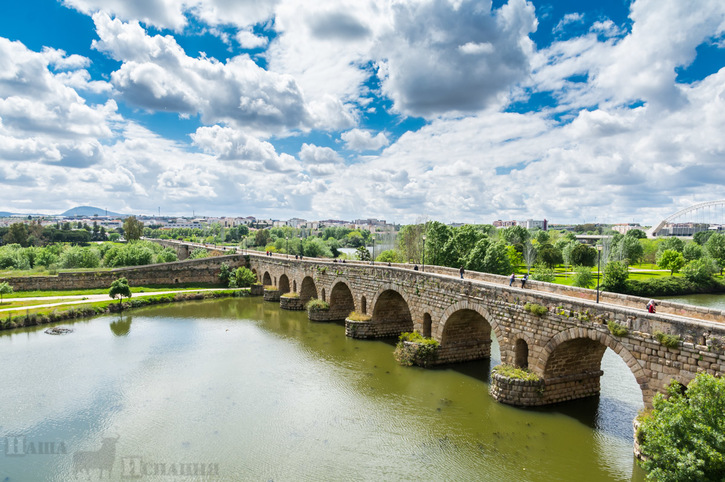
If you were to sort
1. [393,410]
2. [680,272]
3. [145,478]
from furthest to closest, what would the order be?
[680,272] < [393,410] < [145,478]

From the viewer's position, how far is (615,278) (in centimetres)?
3956

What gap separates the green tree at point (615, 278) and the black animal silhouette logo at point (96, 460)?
133 feet

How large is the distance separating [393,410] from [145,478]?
8.13m

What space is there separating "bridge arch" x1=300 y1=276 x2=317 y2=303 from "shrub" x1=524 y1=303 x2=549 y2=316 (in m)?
21.0

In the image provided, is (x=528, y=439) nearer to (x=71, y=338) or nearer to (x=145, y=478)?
(x=145, y=478)

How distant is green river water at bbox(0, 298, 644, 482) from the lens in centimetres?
1187

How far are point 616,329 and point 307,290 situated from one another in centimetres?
2498

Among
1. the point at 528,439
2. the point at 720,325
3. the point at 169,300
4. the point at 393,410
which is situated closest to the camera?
the point at 720,325

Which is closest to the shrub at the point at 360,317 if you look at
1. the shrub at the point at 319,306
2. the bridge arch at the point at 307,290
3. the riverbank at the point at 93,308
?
the shrub at the point at 319,306

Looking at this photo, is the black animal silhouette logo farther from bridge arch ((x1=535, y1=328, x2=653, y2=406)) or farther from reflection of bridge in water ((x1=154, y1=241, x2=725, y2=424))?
bridge arch ((x1=535, y1=328, x2=653, y2=406))

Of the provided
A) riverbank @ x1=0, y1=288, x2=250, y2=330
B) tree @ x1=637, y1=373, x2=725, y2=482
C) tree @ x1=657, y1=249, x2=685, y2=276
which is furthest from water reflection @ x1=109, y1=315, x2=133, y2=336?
tree @ x1=657, y1=249, x2=685, y2=276

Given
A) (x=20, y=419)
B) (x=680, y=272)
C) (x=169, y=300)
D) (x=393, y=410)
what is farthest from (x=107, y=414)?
(x=680, y=272)

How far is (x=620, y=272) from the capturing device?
39.6m

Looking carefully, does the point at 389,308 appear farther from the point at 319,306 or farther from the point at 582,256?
the point at 582,256
